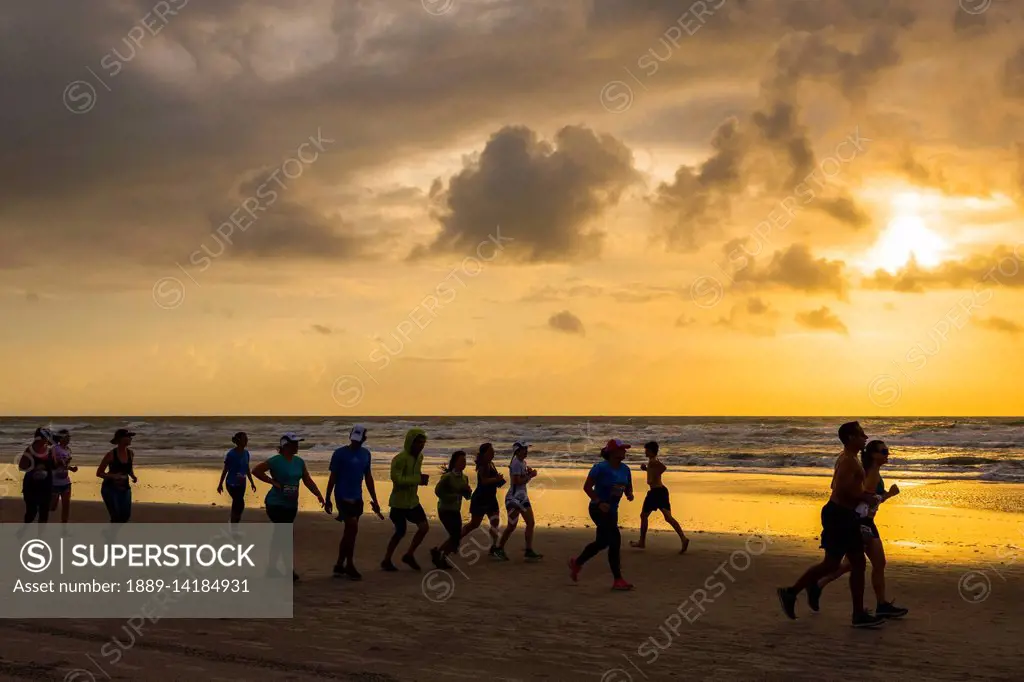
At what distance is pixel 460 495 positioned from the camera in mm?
13422

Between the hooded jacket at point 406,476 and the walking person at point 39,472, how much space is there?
221 inches

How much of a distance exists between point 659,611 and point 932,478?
2777 cm

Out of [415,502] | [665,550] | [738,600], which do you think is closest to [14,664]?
[415,502]

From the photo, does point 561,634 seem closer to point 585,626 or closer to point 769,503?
point 585,626

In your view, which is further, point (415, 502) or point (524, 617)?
point (415, 502)

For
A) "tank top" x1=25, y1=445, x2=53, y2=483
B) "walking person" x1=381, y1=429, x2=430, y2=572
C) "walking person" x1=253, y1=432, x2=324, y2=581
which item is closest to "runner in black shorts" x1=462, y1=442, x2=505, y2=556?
"walking person" x1=381, y1=429, x2=430, y2=572

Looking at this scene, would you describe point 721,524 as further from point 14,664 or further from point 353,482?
point 14,664

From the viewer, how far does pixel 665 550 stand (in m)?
15.3

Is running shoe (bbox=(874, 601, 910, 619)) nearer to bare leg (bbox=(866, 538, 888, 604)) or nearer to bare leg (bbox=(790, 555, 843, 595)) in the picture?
bare leg (bbox=(866, 538, 888, 604))

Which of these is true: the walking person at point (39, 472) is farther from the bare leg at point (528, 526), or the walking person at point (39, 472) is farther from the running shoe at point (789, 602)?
the running shoe at point (789, 602)

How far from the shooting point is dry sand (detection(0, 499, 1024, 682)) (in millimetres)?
8016

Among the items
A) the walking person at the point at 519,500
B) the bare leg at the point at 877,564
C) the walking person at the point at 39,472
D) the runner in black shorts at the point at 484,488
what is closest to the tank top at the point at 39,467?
the walking person at the point at 39,472

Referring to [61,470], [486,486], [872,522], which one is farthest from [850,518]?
[61,470]

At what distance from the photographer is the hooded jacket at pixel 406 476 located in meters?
12.6
